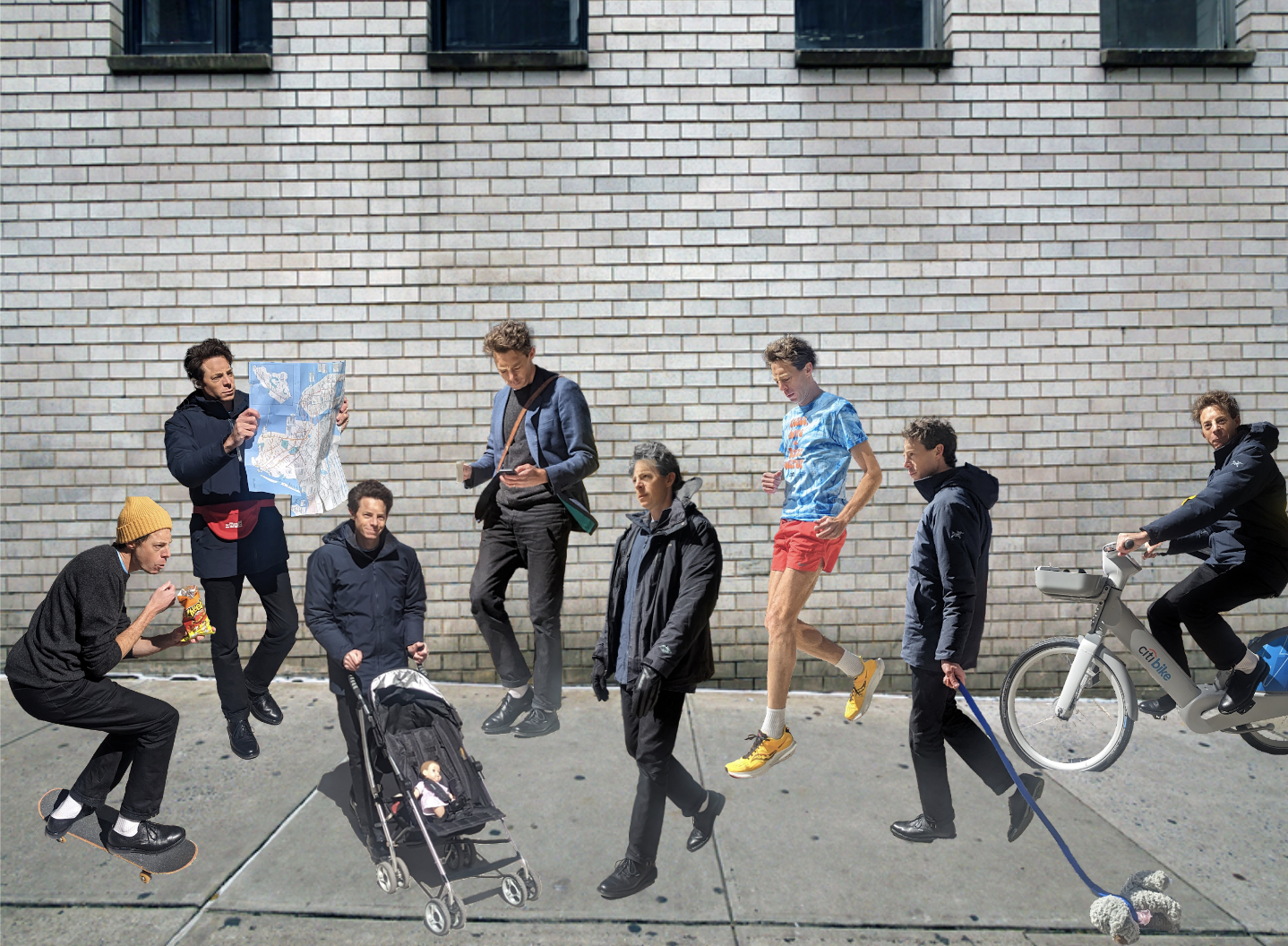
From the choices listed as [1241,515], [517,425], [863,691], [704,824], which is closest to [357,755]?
[704,824]

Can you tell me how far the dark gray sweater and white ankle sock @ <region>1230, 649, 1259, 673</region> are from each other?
5534mm

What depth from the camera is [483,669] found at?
5.80m

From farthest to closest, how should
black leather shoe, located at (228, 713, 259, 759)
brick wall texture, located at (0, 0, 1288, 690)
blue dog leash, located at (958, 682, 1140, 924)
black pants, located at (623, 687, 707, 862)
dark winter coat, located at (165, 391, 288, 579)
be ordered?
brick wall texture, located at (0, 0, 1288, 690) < black leather shoe, located at (228, 713, 259, 759) < dark winter coat, located at (165, 391, 288, 579) < black pants, located at (623, 687, 707, 862) < blue dog leash, located at (958, 682, 1140, 924)

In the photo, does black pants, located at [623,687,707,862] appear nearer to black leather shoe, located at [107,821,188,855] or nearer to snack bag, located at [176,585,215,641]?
snack bag, located at [176,585,215,641]

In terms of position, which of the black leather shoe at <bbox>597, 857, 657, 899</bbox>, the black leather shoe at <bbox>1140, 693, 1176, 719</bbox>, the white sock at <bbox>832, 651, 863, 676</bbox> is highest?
the white sock at <bbox>832, 651, 863, 676</bbox>

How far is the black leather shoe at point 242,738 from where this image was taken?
4383mm

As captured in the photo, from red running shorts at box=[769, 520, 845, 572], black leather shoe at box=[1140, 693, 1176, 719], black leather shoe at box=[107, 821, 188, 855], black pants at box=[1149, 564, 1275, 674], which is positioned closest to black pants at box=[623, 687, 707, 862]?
red running shorts at box=[769, 520, 845, 572]

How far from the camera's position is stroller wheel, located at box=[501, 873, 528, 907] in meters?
3.20

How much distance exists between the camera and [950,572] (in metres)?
3.49

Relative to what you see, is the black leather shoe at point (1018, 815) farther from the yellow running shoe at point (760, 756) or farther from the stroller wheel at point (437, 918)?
the stroller wheel at point (437, 918)

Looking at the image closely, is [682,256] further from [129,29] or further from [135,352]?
[129,29]

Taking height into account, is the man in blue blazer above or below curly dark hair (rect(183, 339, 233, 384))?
below

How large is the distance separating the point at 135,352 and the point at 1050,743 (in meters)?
6.41

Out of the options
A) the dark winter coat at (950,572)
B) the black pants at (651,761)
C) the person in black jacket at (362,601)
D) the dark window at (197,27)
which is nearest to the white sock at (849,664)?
the dark winter coat at (950,572)
